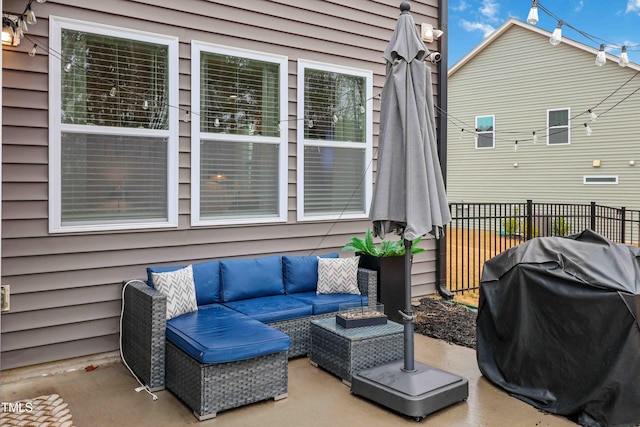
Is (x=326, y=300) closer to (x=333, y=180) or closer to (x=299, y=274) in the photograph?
(x=299, y=274)

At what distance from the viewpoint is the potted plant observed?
15.2ft

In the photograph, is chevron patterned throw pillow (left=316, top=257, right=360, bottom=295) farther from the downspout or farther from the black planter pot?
the downspout

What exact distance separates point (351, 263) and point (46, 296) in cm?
252

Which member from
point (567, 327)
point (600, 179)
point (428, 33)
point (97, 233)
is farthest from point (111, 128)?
point (600, 179)

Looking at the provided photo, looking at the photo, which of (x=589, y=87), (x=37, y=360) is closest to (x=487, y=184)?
(x=589, y=87)

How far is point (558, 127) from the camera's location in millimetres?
12539

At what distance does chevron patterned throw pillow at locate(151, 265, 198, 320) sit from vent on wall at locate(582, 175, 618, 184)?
37.1ft

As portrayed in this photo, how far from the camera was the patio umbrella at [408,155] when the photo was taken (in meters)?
3.04

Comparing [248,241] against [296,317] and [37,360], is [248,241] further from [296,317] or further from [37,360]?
[37,360]

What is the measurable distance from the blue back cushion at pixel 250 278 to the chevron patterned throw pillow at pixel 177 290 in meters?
0.37

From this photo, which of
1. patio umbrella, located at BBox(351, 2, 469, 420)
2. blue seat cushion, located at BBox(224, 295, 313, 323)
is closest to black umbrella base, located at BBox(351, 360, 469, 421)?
patio umbrella, located at BBox(351, 2, 469, 420)

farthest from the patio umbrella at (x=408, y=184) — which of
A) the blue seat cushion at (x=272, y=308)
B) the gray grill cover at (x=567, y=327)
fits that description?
the blue seat cushion at (x=272, y=308)

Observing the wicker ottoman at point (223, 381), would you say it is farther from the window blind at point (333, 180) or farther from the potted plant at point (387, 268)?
the window blind at point (333, 180)

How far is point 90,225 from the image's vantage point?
3797 millimetres
